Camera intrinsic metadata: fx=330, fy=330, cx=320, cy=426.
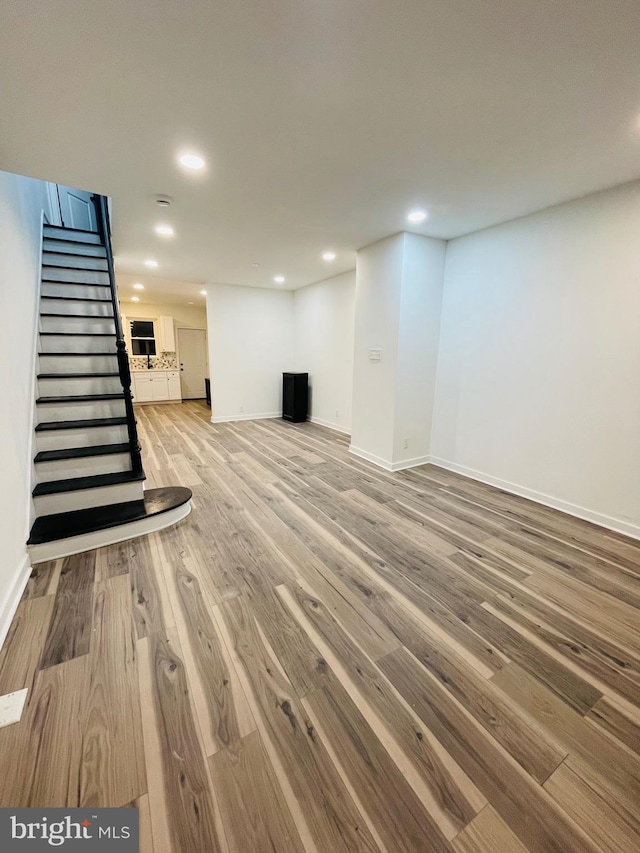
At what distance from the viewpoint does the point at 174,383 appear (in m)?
8.61

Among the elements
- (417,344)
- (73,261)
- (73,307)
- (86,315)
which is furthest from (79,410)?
(417,344)

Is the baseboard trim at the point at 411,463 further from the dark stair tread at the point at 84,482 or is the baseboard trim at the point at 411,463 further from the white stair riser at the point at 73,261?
the white stair riser at the point at 73,261

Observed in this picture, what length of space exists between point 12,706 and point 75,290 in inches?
156

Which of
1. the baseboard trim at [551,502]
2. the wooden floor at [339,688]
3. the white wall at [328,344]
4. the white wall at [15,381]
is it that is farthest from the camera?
the white wall at [328,344]

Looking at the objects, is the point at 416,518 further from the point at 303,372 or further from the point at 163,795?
the point at 303,372

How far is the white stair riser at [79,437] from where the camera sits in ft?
8.52

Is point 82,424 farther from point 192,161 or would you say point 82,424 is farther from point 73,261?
point 73,261

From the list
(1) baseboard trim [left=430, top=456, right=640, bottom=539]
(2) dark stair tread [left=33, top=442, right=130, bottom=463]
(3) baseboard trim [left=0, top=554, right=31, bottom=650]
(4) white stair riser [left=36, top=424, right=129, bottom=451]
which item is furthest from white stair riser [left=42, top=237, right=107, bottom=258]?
(1) baseboard trim [left=430, top=456, right=640, bottom=539]

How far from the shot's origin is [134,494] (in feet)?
8.77

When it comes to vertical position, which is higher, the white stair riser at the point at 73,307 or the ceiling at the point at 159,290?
the ceiling at the point at 159,290

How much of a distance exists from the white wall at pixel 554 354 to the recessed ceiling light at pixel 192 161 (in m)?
2.73

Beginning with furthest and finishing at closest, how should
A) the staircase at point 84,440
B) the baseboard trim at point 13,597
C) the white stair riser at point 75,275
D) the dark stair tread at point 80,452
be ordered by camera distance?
the white stair riser at point 75,275 → the dark stair tread at point 80,452 → the staircase at point 84,440 → the baseboard trim at point 13,597

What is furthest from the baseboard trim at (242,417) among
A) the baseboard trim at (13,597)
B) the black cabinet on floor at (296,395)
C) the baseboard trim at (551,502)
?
the baseboard trim at (13,597)

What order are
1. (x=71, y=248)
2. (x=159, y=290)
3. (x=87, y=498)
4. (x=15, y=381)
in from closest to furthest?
(x=15, y=381), (x=87, y=498), (x=71, y=248), (x=159, y=290)
